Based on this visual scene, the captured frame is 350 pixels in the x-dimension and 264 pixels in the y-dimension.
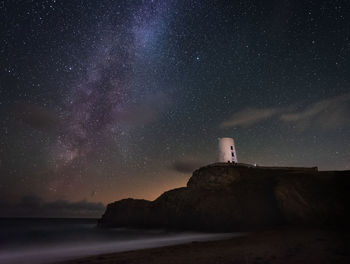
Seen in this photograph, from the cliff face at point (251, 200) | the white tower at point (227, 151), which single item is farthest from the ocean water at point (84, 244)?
the white tower at point (227, 151)

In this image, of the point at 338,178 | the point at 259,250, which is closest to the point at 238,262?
the point at 259,250

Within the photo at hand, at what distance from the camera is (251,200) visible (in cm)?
2870

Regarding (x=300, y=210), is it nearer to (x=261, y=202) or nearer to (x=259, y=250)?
(x=261, y=202)

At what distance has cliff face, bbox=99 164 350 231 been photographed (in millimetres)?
21516

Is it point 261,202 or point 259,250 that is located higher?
point 261,202

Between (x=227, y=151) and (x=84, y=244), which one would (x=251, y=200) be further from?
(x=84, y=244)

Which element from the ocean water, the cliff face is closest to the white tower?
the cliff face

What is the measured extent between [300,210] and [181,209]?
19.1 meters

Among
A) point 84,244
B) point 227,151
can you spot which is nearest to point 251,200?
point 227,151

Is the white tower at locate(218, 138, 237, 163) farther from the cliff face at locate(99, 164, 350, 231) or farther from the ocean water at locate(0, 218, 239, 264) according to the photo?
the ocean water at locate(0, 218, 239, 264)

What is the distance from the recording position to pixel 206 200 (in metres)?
32.2

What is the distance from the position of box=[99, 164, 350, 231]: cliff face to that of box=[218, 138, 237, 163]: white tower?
11104 mm

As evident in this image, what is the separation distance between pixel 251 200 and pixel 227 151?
20.3 m

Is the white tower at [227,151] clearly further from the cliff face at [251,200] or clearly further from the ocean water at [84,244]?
the ocean water at [84,244]
